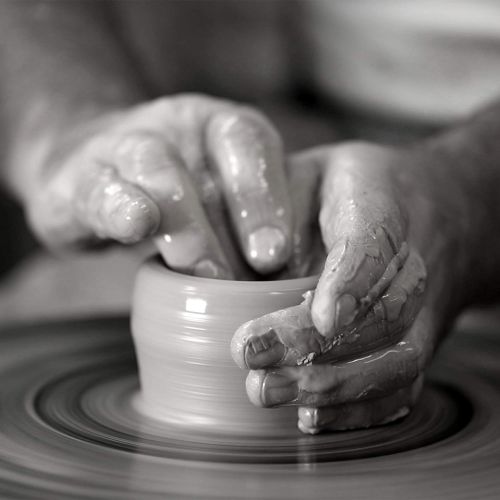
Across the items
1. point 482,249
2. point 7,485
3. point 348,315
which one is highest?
point 348,315

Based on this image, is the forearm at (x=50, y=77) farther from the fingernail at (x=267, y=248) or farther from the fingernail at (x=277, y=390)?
the fingernail at (x=277, y=390)

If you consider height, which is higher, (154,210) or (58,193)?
(154,210)

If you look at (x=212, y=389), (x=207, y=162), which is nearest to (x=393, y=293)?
(x=212, y=389)

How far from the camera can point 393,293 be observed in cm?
97

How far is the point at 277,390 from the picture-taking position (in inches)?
36.1

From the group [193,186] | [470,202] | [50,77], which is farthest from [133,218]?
[50,77]

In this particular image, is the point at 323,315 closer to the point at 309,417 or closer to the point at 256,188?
the point at 309,417

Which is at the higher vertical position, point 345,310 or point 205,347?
point 345,310

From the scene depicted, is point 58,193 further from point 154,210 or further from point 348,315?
point 348,315

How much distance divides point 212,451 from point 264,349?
0.14 metres

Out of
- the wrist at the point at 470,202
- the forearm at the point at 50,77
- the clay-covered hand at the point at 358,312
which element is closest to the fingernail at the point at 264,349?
the clay-covered hand at the point at 358,312

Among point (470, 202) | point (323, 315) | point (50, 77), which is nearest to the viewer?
point (323, 315)

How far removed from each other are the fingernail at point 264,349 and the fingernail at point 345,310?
62 mm

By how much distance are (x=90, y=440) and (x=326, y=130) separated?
138 cm
